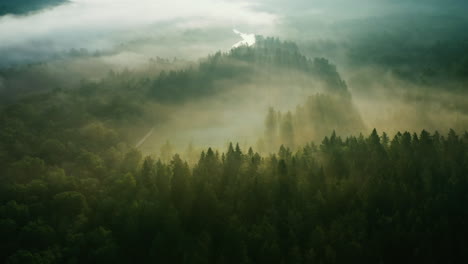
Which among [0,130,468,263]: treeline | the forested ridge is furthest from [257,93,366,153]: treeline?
[0,130,468,263]: treeline

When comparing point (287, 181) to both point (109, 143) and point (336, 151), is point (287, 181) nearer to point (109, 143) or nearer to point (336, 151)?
point (336, 151)

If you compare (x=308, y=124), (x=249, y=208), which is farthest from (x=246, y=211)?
(x=308, y=124)

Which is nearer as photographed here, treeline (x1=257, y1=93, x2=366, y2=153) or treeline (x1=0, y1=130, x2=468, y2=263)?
treeline (x1=0, y1=130, x2=468, y2=263)

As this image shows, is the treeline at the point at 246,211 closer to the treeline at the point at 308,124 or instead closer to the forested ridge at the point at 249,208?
the forested ridge at the point at 249,208

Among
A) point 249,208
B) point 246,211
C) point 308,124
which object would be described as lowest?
point 246,211

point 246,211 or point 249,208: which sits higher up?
point 249,208

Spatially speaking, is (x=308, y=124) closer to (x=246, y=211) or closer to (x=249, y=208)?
(x=249, y=208)

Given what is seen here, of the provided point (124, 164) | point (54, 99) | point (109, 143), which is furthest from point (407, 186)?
point (54, 99)

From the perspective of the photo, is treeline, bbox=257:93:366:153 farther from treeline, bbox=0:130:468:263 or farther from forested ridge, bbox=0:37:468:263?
treeline, bbox=0:130:468:263

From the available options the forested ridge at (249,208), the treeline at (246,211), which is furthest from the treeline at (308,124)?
the treeline at (246,211)
